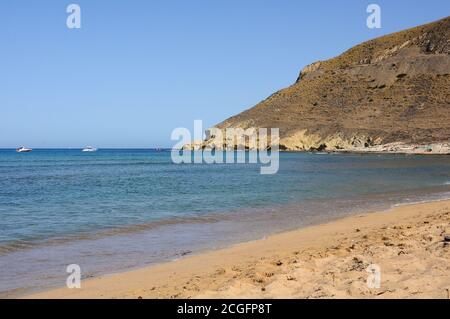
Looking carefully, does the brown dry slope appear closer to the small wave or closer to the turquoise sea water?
the turquoise sea water

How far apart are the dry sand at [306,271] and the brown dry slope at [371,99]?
73.7 metres

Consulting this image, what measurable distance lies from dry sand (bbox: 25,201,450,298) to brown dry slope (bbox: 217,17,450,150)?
7375 cm

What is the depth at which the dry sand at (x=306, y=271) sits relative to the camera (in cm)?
633

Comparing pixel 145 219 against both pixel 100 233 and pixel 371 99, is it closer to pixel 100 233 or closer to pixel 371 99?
pixel 100 233

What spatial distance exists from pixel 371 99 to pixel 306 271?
338 ft

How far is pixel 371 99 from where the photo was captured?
105 m

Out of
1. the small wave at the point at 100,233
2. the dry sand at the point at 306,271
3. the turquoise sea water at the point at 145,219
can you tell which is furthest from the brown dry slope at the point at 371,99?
the dry sand at the point at 306,271

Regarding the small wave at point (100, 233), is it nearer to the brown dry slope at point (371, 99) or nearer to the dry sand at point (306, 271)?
the dry sand at point (306, 271)

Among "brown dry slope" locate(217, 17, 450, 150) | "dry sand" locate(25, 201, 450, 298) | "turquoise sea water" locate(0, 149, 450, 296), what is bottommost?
"turquoise sea water" locate(0, 149, 450, 296)

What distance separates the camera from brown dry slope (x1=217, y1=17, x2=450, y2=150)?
89750 millimetres

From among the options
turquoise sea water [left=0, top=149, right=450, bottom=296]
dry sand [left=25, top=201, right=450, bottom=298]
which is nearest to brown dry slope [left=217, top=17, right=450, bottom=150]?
turquoise sea water [left=0, top=149, right=450, bottom=296]

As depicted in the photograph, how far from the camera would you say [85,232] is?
13195mm

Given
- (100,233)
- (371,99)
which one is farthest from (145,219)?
(371,99)

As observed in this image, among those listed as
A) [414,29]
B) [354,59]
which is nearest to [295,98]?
[354,59]
